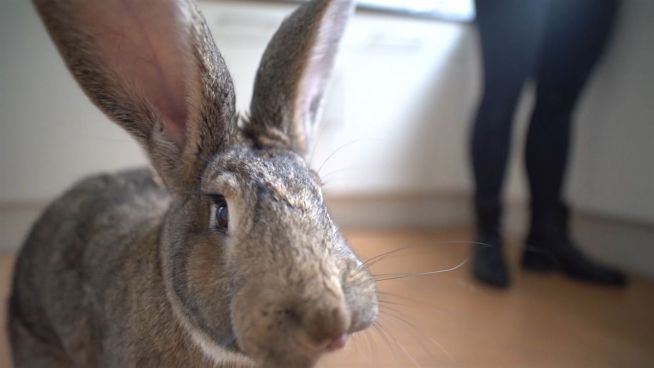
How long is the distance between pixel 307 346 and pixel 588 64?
6.24 ft

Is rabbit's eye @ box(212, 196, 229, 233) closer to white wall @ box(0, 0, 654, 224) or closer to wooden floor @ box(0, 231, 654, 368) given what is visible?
wooden floor @ box(0, 231, 654, 368)

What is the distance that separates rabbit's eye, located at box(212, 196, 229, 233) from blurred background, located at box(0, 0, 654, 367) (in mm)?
901

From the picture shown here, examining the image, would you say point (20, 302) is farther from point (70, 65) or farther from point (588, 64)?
point (588, 64)

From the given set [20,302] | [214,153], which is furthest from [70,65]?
[20,302]

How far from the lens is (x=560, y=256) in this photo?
6.82 feet

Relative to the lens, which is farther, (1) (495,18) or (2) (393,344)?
(1) (495,18)

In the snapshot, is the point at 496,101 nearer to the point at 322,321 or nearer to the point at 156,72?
the point at 156,72

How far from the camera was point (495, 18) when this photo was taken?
1784 millimetres

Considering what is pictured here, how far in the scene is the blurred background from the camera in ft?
6.82

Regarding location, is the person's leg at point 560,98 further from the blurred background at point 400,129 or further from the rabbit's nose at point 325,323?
the rabbit's nose at point 325,323

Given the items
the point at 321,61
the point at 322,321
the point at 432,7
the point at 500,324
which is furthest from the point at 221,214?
the point at 432,7

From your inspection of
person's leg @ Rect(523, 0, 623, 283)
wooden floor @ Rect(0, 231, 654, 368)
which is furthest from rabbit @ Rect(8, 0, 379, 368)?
person's leg @ Rect(523, 0, 623, 283)

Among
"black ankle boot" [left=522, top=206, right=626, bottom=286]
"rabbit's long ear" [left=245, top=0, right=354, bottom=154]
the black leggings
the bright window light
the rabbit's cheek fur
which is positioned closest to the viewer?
the rabbit's cheek fur

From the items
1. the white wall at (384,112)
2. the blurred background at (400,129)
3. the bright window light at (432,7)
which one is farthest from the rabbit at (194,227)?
the bright window light at (432,7)
